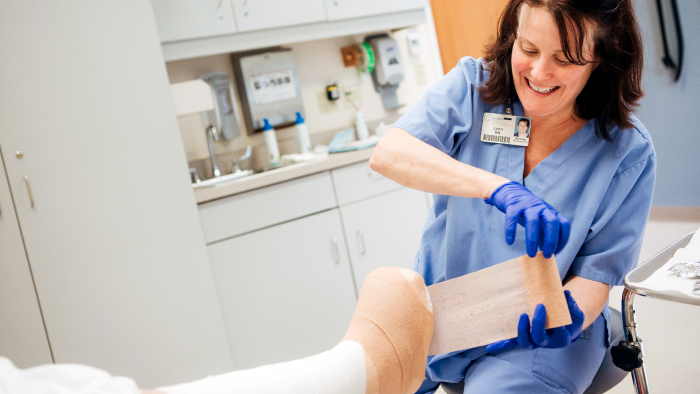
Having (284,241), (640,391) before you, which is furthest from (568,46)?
(284,241)

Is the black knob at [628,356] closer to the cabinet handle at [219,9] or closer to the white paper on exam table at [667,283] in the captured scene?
the white paper on exam table at [667,283]

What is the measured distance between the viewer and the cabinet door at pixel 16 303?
1.80 meters

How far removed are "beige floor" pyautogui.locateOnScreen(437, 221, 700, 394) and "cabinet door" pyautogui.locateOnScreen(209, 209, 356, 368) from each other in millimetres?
610

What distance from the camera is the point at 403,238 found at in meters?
2.57

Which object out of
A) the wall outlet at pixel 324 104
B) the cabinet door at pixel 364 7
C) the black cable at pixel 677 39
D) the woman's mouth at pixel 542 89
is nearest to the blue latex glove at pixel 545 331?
the woman's mouth at pixel 542 89

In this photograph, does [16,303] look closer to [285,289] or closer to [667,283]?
[285,289]

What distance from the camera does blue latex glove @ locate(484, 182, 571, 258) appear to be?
2.83 ft

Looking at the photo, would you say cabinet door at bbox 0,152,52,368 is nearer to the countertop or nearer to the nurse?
the countertop

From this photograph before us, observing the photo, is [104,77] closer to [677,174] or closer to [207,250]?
[207,250]

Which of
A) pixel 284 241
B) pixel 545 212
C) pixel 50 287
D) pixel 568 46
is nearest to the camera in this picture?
pixel 545 212

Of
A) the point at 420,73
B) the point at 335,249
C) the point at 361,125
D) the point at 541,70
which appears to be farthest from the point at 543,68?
the point at 420,73

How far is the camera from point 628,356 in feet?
3.31

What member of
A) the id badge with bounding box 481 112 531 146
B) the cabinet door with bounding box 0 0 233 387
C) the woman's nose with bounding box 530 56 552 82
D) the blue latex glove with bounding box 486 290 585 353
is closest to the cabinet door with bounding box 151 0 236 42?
the cabinet door with bounding box 0 0 233 387

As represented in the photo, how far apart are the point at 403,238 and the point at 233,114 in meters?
1.00
